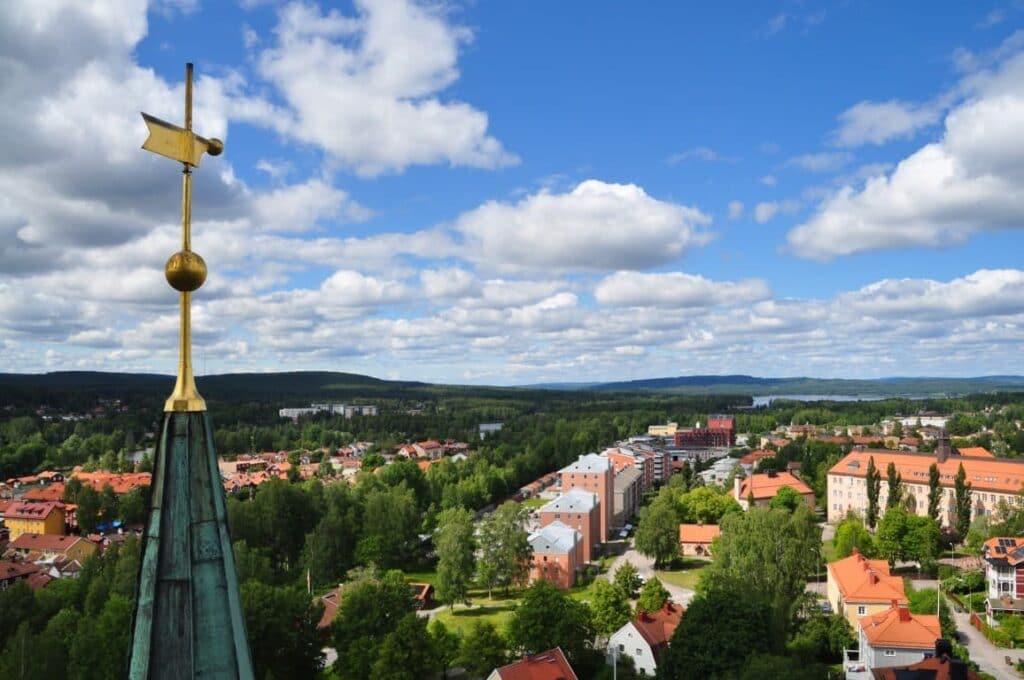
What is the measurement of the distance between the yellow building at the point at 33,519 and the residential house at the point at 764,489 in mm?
67513

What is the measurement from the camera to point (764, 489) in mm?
78000

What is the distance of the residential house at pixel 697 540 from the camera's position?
64750mm

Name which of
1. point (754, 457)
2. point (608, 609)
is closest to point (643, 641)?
point (608, 609)

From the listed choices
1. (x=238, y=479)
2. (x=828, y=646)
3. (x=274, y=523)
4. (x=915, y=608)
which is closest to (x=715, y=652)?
(x=828, y=646)

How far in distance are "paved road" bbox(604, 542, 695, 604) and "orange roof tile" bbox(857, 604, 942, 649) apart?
14495 mm

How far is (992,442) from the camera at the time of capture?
122m

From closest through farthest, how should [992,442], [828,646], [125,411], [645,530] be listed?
1. [828,646]
2. [645,530]
3. [992,442]
4. [125,411]

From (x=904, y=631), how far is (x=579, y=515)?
30.7 meters

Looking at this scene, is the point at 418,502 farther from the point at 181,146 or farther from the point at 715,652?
the point at 181,146

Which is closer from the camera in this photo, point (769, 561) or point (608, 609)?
point (608, 609)

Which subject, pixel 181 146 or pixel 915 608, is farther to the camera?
pixel 915 608

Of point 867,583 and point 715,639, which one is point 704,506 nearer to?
point 867,583

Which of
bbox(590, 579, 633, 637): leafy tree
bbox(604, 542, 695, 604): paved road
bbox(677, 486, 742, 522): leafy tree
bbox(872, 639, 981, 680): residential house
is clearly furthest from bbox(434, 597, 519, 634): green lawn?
bbox(677, 486, 742, 522): leafy tree

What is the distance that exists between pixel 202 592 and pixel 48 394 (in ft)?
703
